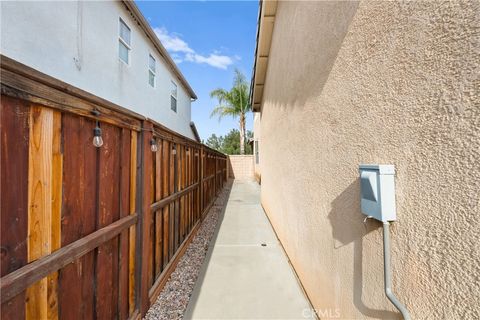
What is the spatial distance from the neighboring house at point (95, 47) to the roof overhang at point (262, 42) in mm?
4043

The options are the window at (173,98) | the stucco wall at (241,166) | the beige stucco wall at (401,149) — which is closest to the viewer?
the beige stucco wall at (401,149)

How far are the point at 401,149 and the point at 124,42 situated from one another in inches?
325

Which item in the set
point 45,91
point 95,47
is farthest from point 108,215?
point 95,47

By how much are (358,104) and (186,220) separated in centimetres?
395

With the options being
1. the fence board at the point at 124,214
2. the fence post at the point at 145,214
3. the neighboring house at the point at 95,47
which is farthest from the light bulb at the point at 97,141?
the neighboring house at the point at 95,47

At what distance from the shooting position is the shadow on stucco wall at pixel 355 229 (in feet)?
5.11

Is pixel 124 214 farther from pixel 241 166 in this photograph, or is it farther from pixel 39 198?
pixel 241 166

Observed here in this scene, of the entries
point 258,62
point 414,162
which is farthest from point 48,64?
point 414,162

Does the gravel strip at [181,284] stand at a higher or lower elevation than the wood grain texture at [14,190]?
lower

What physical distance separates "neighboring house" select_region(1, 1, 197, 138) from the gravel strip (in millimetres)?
4350

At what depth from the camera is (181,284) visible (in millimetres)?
3303

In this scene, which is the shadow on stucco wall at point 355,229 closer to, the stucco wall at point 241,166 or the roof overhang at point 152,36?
the roof overhang at point 152,36

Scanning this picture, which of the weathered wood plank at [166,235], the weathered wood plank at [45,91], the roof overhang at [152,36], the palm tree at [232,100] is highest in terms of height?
the palm tree at [232,100]

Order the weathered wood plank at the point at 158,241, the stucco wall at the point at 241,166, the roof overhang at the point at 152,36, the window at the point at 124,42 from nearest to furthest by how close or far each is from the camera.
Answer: the weathered wood plank at the point at 158,241
the window at the point at 124,42
the roof overhang at the point at 152,36
the stucco wall at the point at 241,166
